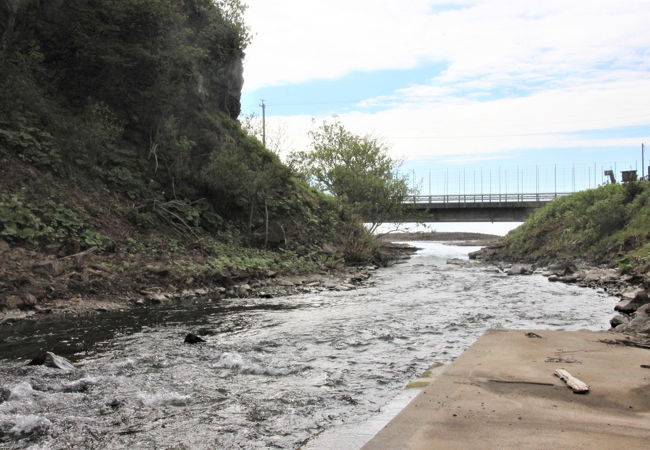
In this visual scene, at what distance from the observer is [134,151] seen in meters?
22.7

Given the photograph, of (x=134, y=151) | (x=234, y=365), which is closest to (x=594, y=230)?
(x=134, y=151)

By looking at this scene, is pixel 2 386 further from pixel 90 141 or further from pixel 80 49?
pixel 80 49

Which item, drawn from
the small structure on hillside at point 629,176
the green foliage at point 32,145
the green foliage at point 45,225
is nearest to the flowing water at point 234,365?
the green foliage at point 45,225

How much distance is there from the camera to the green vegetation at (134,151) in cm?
1661

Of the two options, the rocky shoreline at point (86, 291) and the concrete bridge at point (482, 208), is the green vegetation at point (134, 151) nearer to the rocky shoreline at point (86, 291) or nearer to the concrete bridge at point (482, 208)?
the rocky shoreline at point (86, 291)

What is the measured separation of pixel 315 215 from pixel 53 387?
25.0 metres

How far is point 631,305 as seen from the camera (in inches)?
485

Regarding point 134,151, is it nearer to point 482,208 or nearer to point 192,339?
point 192,339

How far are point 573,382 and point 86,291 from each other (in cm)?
1157

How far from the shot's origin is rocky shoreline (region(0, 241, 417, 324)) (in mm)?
12086

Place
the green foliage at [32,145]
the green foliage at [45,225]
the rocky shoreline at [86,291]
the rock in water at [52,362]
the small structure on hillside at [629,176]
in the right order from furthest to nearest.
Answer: the small structure on hillside at [629,176] → the green foliage at [32,145] → the green foliage at [45,225] → the rocky shoreline at [86,291] → the rock in water at [52,362]

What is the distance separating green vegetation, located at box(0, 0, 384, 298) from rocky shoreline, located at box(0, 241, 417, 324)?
0.68 m

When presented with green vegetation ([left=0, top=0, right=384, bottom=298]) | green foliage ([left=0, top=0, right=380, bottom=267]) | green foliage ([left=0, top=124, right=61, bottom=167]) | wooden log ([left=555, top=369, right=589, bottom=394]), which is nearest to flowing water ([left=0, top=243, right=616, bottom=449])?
wooden log ([left=555, top=369, right=589, bottom=394])

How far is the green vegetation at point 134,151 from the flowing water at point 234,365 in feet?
16.0
